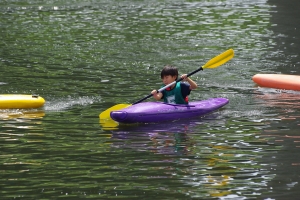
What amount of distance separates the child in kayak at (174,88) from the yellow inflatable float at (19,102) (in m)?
2.08

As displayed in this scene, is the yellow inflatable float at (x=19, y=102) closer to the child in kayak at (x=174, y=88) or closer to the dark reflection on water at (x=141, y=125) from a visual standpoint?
the dark reflection on water at (x=141, y=125)

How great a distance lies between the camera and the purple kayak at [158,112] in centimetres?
1077

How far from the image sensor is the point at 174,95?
11.6 metres

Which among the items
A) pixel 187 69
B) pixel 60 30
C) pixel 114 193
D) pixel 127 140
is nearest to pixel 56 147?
pixel 127 140

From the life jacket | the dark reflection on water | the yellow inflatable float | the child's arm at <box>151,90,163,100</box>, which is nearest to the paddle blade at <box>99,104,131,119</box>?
the dark reflection on water

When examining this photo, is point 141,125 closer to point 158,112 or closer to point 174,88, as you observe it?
point 158,112

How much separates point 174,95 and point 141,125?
0.88m

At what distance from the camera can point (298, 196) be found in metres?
7.26

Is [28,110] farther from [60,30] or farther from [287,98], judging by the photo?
[60,30]

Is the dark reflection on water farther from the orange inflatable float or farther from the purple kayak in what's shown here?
the orange inflatable float

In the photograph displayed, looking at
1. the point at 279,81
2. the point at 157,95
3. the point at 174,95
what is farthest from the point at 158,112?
the point at 279,81

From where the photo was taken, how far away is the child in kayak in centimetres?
1143

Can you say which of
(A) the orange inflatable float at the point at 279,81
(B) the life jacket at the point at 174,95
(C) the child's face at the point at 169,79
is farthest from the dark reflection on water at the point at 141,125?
(C) the child's face at the point at 169,79

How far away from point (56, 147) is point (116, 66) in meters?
7.62
